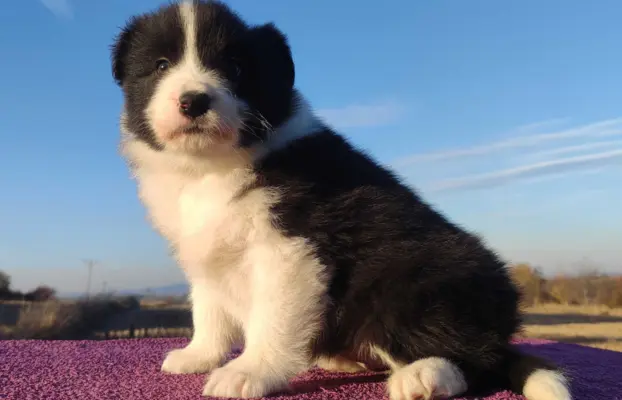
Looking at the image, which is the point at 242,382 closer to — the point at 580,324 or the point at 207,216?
the point at 207,216

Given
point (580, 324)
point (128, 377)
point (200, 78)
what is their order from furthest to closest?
point (580, 324) < point (128, 377) < point (200, 78)

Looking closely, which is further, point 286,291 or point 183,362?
point 183,362

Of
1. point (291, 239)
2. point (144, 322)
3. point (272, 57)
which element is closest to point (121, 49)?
point (272, 57)

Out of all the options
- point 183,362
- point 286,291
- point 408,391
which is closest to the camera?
point 408,391

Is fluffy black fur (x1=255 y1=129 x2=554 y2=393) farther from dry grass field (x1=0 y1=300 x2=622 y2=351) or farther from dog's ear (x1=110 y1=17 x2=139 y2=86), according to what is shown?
dry grass field (x1=0 y1=300 x2=622 y2=351)

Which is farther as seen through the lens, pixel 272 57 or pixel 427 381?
pixel 272 57

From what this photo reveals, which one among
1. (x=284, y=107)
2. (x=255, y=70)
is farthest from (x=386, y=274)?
(x=255, y=70)

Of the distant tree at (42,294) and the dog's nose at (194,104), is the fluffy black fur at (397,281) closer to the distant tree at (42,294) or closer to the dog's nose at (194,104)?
the dog's nose at (194,104)

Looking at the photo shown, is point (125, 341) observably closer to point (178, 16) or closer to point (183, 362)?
point (183, 362)
